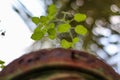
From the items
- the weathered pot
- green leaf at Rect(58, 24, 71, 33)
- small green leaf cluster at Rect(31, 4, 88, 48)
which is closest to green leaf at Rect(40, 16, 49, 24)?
small green leaf cluster at Rect(31, 4, 88, 48)

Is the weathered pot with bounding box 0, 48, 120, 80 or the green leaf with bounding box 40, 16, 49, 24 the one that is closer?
the weathered pot with bounding box 0, 48, 120, 80

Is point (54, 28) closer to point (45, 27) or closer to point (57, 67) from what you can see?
point (45, 27)

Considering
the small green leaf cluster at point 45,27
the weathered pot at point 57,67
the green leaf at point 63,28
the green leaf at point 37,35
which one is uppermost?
the small green leaf cluster at point 45,27

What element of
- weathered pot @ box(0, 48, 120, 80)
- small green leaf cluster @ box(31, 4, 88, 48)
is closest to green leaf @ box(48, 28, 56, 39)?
small green leaf cluster @ box(31, 4, 88, 48)

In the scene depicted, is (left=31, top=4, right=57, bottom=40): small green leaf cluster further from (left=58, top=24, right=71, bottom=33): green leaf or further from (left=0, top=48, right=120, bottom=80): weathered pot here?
(left=0, top=48, right=120, bottom=80): weathered pot

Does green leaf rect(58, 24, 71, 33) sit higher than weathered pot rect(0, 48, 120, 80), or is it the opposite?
green leaf rect(58, 24, 71, 33)

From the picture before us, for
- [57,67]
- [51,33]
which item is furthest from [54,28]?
[57,67]

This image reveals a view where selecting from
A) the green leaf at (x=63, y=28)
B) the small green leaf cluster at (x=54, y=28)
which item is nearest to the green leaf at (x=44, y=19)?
the small green leaf cluster at (x=54, y=28)

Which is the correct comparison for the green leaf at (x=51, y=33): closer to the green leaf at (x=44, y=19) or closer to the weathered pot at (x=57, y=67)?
the green leaf at (x=44, y=19)

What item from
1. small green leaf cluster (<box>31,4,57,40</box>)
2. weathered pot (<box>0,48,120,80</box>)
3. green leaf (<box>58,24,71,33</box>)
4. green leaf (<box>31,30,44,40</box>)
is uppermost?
small green leaf cluster (<box>31,4,57,40</box>)
